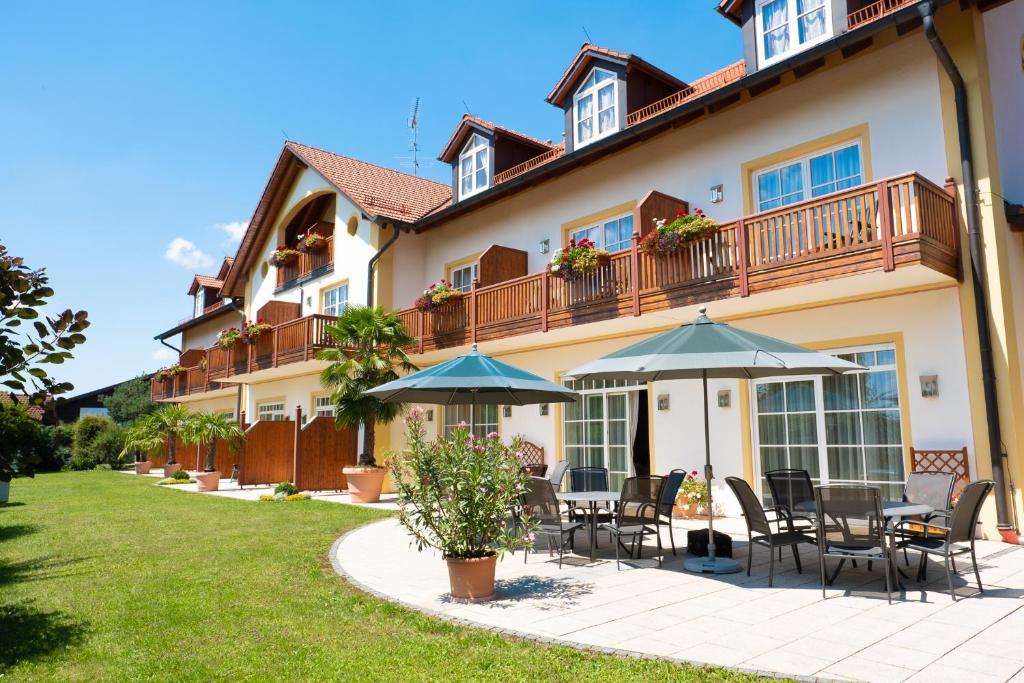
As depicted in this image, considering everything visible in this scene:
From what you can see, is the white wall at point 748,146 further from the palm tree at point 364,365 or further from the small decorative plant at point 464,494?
the small decorative plant at point 464,494

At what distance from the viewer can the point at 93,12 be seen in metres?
9.06

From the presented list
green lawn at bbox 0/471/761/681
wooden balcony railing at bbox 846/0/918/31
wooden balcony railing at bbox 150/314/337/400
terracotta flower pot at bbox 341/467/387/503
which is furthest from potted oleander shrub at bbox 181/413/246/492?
wooden balcony railing at bbox 846/0/918/31

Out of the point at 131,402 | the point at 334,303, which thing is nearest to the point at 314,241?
the point at 334,303

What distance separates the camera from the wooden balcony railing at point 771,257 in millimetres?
8305

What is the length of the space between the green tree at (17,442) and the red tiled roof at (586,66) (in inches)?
474

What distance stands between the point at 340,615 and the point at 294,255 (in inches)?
729

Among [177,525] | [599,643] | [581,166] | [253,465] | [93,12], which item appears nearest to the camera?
[599,643]

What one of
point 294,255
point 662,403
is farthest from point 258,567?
point 294,255

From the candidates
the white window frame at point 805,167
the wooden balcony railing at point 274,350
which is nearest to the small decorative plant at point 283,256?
the wooden balcony railing at point 274,350

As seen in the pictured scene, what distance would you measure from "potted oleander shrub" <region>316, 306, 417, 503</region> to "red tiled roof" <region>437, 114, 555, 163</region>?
492 cm

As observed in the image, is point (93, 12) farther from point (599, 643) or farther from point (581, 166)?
point (599, 643)

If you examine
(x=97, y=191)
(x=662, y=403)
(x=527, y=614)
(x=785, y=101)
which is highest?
(x=785, y=101)

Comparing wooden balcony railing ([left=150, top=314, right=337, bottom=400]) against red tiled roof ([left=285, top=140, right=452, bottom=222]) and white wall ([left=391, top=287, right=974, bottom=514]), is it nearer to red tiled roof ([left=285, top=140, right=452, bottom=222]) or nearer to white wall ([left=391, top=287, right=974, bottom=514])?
red tiled roof ([left=285, top=140, right=452, bottom=222])

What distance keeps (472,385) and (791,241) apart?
15.4 feet
